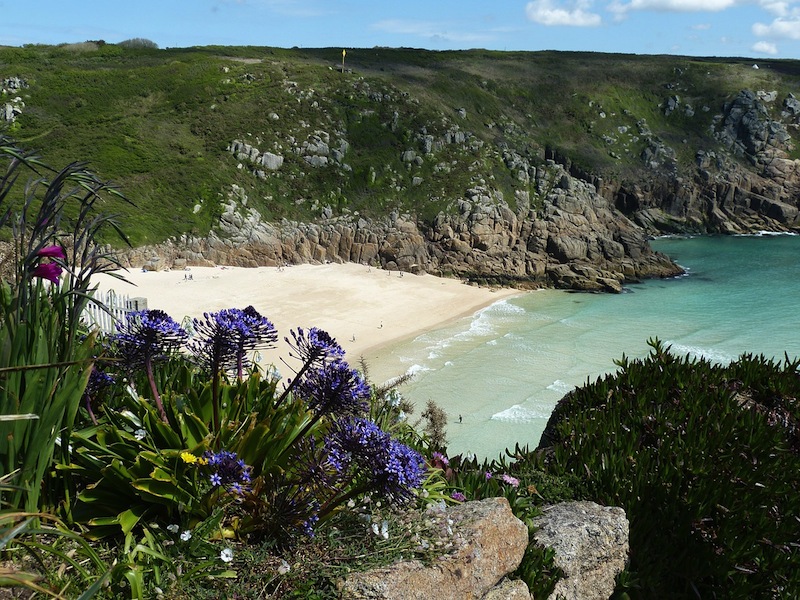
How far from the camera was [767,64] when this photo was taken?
10381cm

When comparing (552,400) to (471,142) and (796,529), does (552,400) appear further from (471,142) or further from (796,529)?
(471,142)

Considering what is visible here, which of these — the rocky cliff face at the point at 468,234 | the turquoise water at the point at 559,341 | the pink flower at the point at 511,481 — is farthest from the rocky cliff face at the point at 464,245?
the pink flower at the point at 511,481

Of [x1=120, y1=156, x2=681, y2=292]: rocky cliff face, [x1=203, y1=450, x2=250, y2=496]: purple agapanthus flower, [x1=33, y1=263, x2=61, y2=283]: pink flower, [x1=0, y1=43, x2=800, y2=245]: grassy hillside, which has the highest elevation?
[x1=0, y1=43, x2=800, y2=245]: grassy hillside

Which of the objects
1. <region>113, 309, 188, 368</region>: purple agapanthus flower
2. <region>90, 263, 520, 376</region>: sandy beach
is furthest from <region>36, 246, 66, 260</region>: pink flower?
<region>90, 263, 520, 376</region>: sandy beach

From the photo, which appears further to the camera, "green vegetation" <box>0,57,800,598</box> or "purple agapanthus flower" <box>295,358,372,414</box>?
"purple agapanthus flower" <box>295,358,372,414</box>

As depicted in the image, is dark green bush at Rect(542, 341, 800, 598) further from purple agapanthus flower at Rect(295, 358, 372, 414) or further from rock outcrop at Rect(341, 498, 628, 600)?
purple agapanthus flower at Rect(295, 358, 372, 414)

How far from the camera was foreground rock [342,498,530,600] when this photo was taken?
3047 mm

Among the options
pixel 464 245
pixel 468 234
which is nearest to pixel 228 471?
pixel 464 245

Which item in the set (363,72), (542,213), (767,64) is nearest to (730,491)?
(542,213)

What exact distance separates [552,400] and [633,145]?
190 ft

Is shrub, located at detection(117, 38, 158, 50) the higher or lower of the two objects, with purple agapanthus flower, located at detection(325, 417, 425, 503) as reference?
higher

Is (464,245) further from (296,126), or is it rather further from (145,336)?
(145,336)

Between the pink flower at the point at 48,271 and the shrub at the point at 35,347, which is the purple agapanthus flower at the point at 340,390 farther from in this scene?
the pink flower at the point at 48,271

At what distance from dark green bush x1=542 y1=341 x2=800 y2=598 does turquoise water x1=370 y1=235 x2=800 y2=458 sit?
9.19 m
